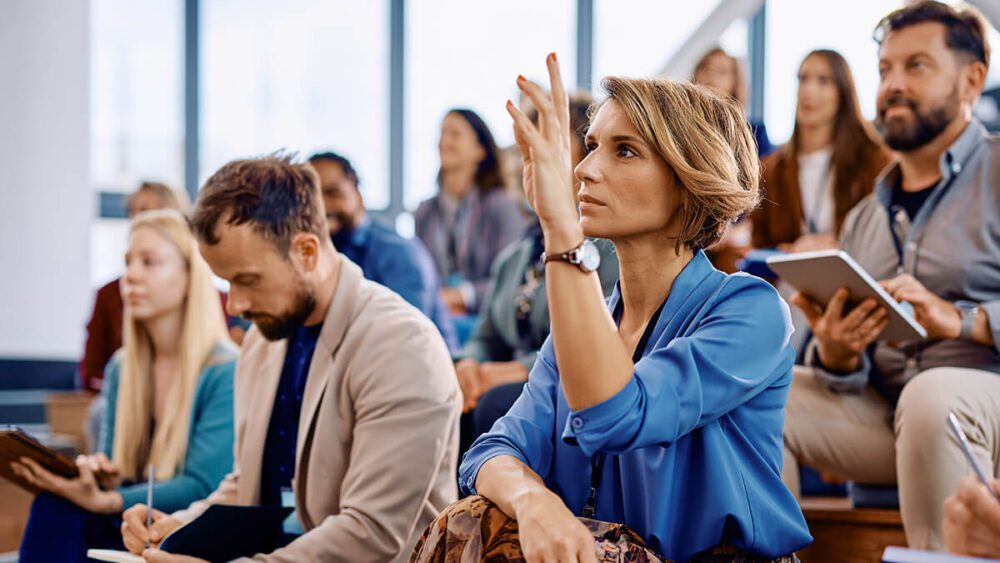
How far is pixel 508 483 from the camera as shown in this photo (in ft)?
4.60

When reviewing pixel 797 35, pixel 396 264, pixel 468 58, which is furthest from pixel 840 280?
pixel 797 35

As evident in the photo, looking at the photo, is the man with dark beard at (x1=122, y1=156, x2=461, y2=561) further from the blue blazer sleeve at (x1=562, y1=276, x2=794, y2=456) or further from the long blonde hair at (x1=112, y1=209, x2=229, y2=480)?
the blue blazer sleeve at (x1=562, y1=276, x2=794, y2=456)

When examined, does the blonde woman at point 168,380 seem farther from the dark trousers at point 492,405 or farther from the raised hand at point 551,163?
the raised hand at point 551,163

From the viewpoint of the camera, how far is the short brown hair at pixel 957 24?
7.88 feet

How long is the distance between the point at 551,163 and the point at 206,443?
172 centimetres

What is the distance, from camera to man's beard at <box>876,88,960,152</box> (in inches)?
→ 94.1

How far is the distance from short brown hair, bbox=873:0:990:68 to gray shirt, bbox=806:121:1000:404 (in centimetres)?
15

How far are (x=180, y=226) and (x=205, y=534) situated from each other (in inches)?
51.7

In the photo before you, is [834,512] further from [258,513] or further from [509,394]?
[258,513]

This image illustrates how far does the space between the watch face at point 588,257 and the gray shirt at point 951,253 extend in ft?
3.98

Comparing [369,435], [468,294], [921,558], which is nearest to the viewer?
[921,558]

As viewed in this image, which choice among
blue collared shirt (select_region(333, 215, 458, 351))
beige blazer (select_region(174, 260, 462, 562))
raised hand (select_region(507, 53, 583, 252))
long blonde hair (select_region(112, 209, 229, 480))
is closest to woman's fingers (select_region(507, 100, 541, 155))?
raised hand (select_region(507, 53, 583, 252))

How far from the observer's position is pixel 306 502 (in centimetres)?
207

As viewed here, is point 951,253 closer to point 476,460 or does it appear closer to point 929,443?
point 929,443
